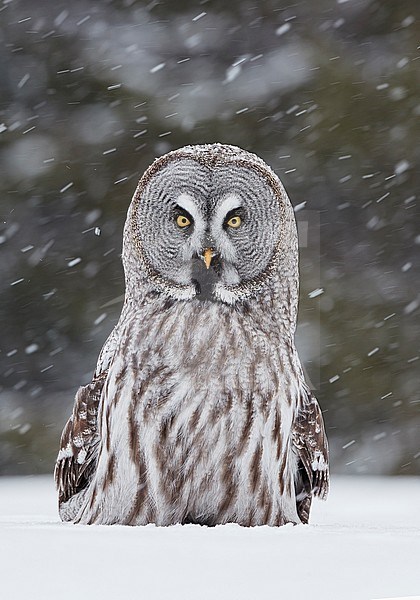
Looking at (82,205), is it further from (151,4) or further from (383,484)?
(383,484)

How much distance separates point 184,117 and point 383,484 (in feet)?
11.3

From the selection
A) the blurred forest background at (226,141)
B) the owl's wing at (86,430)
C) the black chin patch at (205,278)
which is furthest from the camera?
the blurred forest background at (226,141)

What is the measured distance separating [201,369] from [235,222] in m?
0.41

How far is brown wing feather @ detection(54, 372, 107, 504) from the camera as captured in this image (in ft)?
9.50

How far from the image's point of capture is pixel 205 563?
1.64m

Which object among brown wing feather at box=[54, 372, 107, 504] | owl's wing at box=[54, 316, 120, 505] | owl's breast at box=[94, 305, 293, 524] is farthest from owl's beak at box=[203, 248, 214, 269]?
brown wing feather at box=[54, 372, 107, 504]

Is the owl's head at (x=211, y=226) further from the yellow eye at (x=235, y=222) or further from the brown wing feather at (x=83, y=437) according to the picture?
the brown wing feather at (x=83, y=437)

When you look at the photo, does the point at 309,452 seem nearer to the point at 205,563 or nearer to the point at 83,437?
the point at 83,437

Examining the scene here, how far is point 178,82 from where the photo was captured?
778cm

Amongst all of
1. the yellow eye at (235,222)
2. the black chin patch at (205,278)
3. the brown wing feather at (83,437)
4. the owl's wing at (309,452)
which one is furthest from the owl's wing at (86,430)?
the owl's wing at (309,452)

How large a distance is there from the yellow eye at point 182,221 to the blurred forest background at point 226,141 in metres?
4.38

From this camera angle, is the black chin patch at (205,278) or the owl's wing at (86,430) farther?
the owl's wing at (86,430)

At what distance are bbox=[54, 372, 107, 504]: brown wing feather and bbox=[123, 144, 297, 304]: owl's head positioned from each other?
13.9 inches

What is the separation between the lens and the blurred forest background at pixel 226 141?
24.1 ft
